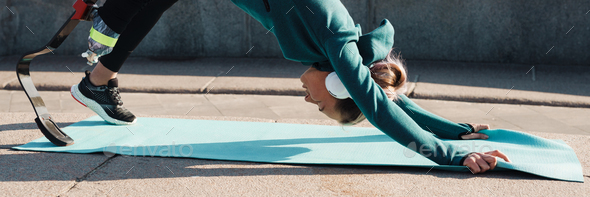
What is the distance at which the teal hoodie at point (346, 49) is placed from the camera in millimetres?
1663

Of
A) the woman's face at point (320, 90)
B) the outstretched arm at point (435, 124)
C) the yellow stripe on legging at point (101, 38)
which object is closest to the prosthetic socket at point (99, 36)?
the yellow stripe on legging at point (101, 38)

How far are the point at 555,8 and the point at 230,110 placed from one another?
3.41m

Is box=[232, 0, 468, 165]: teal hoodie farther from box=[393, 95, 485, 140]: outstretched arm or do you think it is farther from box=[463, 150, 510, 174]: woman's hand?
box=[393, 95, 485, 140]: outstretched arm

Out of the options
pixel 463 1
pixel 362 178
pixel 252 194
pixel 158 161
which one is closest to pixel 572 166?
pixel 362 178

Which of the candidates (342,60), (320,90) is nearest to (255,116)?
(320,90)

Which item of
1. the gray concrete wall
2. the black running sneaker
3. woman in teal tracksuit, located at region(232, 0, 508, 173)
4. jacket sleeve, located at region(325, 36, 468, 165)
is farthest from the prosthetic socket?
the gray concrete wall

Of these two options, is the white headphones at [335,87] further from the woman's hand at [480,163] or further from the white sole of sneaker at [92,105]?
the white sole of sneaker at [92,105]

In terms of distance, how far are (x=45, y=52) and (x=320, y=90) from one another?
117 centimetres

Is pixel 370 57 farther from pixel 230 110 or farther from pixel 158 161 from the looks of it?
pixel 230 110

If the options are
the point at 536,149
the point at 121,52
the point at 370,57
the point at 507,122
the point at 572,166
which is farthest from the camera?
the point at 507,122

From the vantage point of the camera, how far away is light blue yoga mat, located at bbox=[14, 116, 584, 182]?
2.02 m

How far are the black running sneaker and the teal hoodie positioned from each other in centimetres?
97

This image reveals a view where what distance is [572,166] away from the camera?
6.56 feet

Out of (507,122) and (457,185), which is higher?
(457,185)
